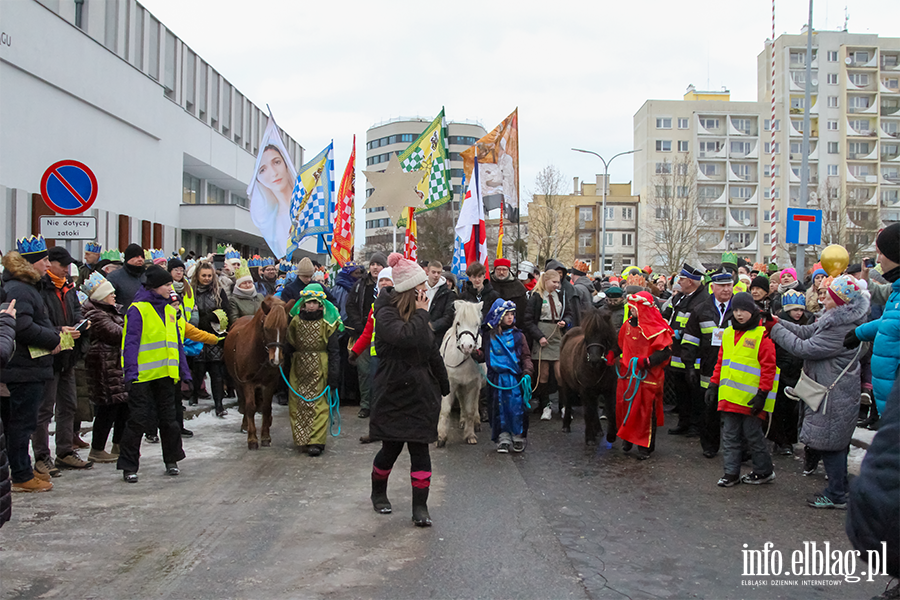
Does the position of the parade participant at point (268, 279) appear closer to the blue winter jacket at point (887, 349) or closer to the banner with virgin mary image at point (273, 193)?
the banner with virgin mary image at point (273, 193)

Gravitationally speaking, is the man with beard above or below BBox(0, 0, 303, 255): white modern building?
below

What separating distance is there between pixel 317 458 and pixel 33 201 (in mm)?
17757

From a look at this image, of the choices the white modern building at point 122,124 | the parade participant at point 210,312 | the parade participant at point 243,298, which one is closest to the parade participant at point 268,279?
the parade participant at point 243,298

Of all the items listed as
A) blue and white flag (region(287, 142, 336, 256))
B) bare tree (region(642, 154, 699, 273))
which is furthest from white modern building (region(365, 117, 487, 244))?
blue and white flag (region(287, 142, 336, 256))

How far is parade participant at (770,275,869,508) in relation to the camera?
6645mm

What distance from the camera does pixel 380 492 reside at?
6348mm

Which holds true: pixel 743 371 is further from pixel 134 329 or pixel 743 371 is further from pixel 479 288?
pixel 134 329

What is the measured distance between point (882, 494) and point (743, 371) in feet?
17.9

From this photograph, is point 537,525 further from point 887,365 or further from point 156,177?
point 156,177

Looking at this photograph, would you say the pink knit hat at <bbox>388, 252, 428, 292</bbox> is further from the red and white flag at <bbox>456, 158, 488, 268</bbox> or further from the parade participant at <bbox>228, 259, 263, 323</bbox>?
the red and white flag at <bbox>456, 158, 488, 268</bbox>

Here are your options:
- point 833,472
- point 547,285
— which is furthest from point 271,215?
point 833,472

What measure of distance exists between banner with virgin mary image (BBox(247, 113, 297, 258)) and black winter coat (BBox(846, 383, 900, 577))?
43.9 ft

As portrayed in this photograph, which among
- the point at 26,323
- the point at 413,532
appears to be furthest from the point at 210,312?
the point at 413,532

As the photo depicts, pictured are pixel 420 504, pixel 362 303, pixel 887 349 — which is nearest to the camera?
pixel 887 349
